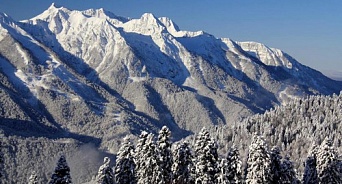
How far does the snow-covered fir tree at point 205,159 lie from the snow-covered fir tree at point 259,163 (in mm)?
5208

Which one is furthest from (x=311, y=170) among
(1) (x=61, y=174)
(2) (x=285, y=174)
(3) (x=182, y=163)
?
(1) (x=61, y=174)

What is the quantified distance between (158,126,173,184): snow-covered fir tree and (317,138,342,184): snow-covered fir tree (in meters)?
26.6

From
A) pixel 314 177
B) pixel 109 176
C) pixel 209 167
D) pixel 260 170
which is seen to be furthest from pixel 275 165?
pixel 109 176

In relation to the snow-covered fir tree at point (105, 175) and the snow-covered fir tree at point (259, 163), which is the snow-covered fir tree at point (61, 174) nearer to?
the snow-covered fir tree at point (105, 175)

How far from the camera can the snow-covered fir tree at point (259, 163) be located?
67.5m

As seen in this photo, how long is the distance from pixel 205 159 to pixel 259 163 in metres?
7.77

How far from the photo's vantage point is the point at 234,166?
71.0 meters

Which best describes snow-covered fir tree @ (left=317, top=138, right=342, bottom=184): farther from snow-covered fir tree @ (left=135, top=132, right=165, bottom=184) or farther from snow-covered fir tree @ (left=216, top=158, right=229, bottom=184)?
snow-covered fir tree @ (left=135, top=132, right=165, bottom=184)

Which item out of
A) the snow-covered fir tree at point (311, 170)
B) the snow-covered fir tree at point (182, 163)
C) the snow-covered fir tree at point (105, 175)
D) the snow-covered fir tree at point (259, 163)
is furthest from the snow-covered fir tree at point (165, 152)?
the snow-covered fir tree at point (311, 170)

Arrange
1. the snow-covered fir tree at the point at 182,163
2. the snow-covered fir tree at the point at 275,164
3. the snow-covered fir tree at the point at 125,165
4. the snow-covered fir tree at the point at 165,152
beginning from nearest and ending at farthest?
1. the snow-covered fir tree at the point at 165,152
2. the snow-covered fir tree at the point at 125,165
3. the snow-covered fir tree at the point at 182,163
4. the snow-covered fir tree at the point at 275,164

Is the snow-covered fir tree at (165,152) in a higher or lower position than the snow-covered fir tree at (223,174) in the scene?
higher

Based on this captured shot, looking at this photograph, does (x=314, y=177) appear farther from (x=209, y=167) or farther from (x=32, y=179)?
(x=32, y=179)

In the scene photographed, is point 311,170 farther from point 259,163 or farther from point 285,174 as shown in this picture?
point 259,163

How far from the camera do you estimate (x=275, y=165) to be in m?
73.4
